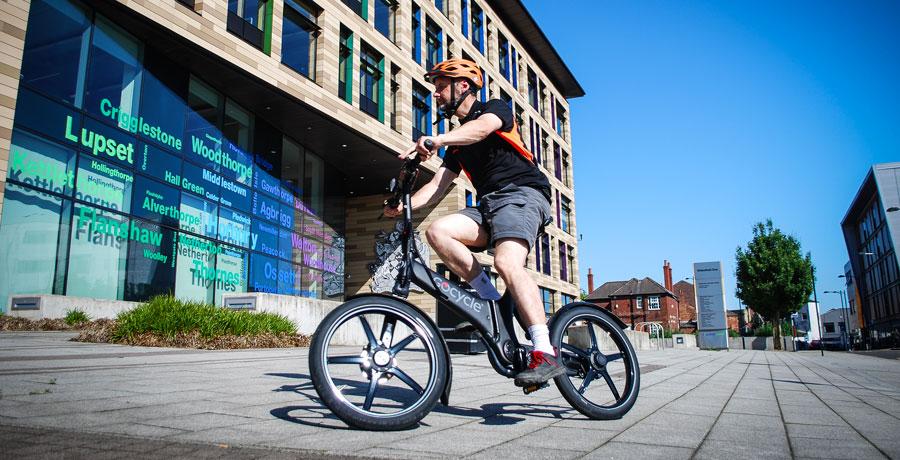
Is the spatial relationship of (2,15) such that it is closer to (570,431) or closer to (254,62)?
(254,62)

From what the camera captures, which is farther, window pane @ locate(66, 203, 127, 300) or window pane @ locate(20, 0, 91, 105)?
window pane @ locate(66, 203, 127, 300)

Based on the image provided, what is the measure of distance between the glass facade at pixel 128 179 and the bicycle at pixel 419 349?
12051 mm

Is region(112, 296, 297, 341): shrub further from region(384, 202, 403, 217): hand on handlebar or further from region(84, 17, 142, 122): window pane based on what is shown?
region(84, 17, 142, 122): window pane

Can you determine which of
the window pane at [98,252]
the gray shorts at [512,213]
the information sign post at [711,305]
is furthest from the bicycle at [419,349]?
the information sign post at [711,305]

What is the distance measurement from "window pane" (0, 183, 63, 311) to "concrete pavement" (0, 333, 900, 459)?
8392 millimetres

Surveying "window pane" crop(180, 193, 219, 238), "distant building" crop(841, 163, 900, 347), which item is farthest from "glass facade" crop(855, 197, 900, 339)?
"window pane" crop(180, 193, 219, 238)

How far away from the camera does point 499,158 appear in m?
3.55

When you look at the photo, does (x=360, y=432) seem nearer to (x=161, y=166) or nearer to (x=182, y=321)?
(x=182, y=321)

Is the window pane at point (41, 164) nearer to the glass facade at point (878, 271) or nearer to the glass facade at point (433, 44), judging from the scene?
the glass facade at point (433, 44)

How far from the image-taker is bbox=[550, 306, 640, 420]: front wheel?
3430mm

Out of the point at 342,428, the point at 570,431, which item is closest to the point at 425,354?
the point at 342,428

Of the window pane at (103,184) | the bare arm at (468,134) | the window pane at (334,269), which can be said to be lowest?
the bare arm at (468,134)

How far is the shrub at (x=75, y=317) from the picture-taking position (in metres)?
11.8

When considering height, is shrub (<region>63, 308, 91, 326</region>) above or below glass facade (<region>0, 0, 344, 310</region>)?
below
